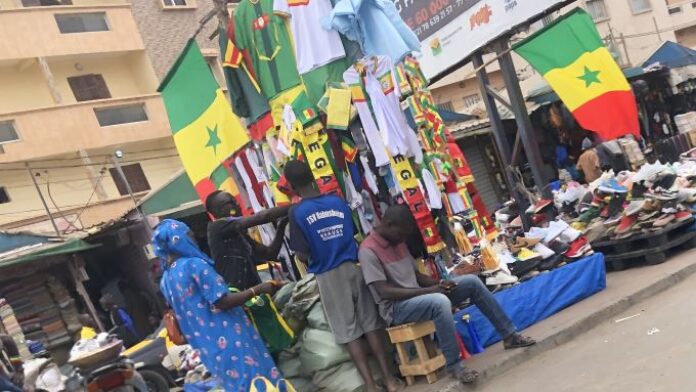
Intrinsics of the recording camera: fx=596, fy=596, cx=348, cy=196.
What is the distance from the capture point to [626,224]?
6.61 meters

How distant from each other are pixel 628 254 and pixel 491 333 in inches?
88.5

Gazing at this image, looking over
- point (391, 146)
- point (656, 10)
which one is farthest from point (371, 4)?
point (656, 10)

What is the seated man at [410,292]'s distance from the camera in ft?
14.7

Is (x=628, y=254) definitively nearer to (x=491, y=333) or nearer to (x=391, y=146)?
(x=491, y=333)

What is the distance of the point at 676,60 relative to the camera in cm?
1580

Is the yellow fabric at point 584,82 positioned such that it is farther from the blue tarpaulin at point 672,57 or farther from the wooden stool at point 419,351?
the blue tarpaulin at point 672,57

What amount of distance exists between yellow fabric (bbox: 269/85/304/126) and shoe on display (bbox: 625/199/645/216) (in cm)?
386

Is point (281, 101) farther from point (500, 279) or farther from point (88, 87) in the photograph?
point (88, 87)

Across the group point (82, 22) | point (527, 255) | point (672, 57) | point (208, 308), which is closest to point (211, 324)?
point (208, 308)

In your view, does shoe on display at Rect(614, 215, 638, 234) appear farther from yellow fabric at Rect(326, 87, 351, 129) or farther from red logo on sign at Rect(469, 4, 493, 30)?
red logo on sign at Rect(469, 4, 493, 30)

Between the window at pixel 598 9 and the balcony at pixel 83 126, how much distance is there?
21720 mm

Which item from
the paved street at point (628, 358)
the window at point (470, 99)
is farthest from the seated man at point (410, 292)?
the window at point (470, 99)

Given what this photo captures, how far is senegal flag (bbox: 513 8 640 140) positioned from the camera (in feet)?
23.3

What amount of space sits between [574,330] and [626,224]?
2173 millimetres
